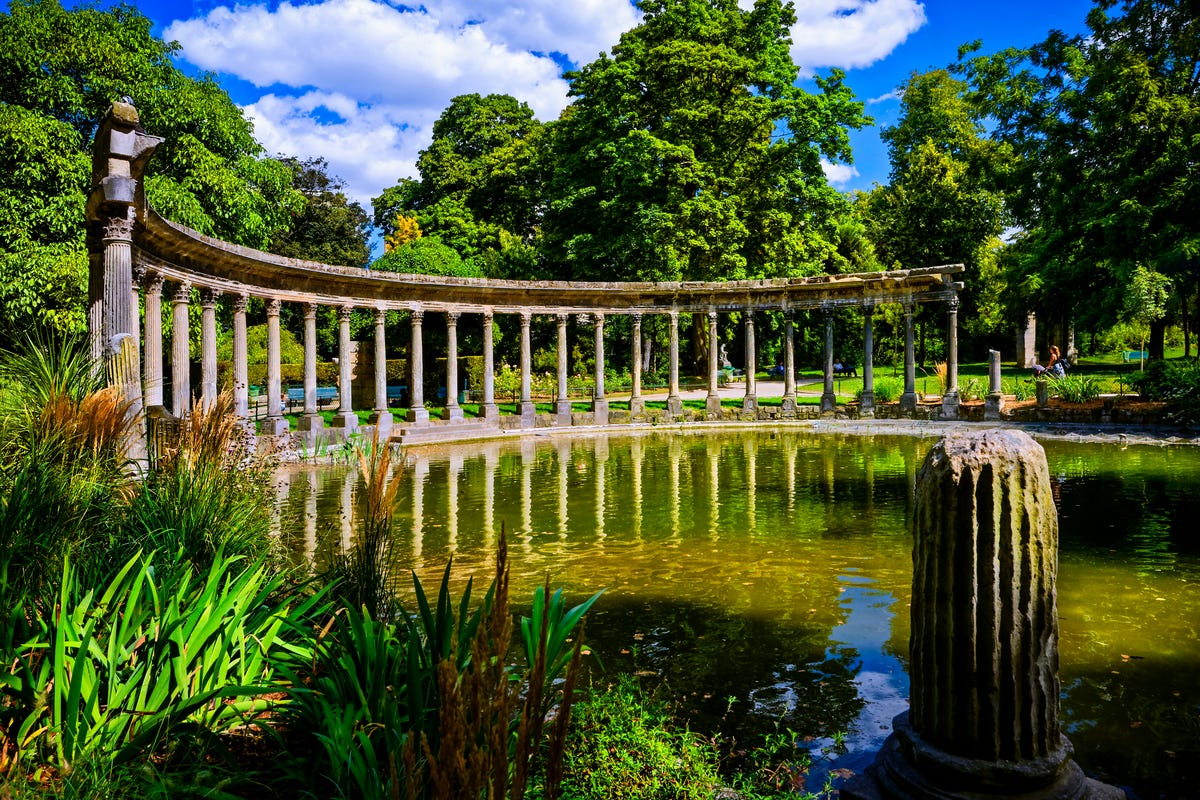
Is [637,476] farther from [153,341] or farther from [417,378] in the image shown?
[417,378]

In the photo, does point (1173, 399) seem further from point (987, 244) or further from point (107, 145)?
point (107, 145)

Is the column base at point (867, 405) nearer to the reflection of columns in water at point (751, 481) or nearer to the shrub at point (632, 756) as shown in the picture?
the reflection of columns in water at point (751, 481)

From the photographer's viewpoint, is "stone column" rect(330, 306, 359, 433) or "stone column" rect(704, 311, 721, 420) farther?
"stone column" rect(704, 311, 721, 420)

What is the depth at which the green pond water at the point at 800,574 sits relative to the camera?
15.3ft

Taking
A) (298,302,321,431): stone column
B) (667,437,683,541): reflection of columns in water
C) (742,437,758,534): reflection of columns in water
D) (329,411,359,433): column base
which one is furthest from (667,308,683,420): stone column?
(298,302,321,431): stone column

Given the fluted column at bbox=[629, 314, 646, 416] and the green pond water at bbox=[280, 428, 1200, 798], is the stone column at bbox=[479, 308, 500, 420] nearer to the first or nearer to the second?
the fluted column at bbox=[629, 314, 646, 416]

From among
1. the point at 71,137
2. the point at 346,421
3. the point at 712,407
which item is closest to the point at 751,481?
the point at 346,421

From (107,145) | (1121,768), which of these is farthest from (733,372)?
(1121,768)

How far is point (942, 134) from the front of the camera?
41781 mm

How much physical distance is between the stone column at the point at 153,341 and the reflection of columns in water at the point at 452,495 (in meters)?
5.64

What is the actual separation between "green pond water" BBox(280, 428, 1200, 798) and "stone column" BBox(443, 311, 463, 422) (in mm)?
9649

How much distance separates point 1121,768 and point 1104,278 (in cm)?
2702

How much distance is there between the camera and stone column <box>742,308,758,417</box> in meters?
28.8

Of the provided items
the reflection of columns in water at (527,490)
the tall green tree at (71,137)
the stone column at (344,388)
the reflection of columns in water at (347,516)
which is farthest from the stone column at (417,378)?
the reflection of columns in water at (347,516)
